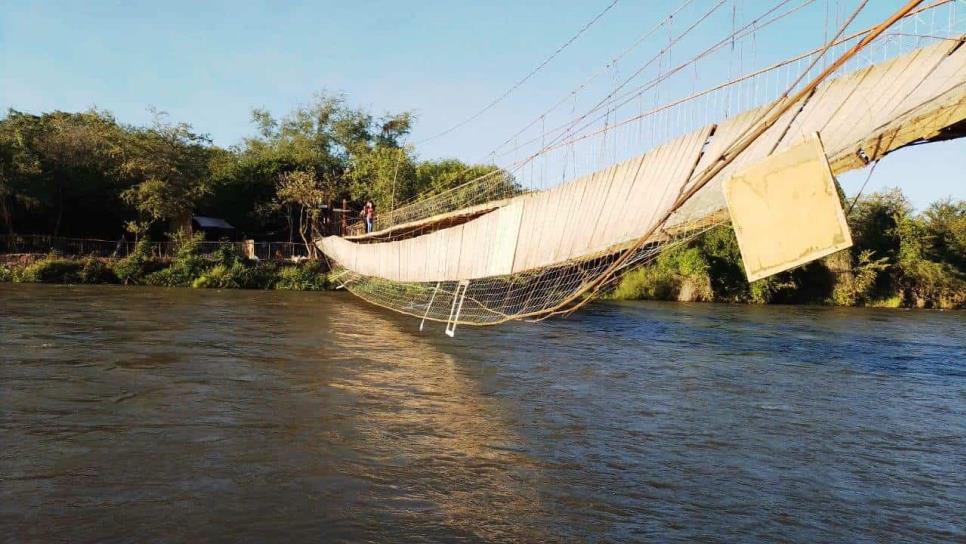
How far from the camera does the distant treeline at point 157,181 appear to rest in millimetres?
27547

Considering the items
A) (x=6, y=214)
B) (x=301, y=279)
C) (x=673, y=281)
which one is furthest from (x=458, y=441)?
(x=673, y=281)

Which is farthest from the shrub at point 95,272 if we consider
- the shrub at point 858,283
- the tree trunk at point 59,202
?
the shrub at point 858,283

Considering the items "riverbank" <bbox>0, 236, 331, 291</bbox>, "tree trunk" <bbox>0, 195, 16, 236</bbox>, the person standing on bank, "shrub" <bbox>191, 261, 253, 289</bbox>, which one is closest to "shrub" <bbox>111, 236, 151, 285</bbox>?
"riverbank" <bbox>0, 236, 331, 291</bbox>

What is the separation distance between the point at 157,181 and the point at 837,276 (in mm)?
28761

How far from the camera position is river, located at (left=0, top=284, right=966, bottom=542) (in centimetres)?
470

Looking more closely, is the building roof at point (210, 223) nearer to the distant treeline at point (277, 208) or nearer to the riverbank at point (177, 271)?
the distant treeline at point (277, 208)

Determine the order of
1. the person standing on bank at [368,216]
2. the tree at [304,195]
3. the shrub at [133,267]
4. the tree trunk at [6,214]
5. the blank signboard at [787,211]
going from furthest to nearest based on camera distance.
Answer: the tree at [304,195]
the tree trunk at [6,214]
the shrub at [133,267]
the person standing on bank at [368,216]
the blank signboard at [787,211]

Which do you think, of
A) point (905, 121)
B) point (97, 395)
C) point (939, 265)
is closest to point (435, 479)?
point (905, 121)

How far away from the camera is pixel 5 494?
476 cm

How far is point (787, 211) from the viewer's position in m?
4.22

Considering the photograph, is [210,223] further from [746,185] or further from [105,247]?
[746,185]

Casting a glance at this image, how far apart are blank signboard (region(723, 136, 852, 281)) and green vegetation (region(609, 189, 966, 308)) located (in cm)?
2647

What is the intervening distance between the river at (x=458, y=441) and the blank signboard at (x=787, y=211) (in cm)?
181

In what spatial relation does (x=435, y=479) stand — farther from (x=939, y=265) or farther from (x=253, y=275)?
(x=939, y=265)
